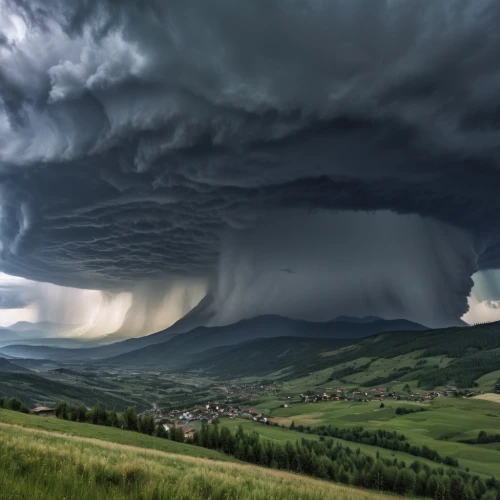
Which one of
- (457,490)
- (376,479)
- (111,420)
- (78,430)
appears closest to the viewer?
(78,430)

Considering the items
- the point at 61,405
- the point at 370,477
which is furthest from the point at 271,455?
the point at 61,405

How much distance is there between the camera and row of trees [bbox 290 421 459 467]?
130m

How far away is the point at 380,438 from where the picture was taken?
151 m

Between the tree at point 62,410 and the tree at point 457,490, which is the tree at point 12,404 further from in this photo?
the tree at point 457,490

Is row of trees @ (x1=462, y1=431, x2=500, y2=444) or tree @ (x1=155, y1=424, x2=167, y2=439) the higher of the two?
tree @ (x1=155, y1=424, x2=167, y2=439)

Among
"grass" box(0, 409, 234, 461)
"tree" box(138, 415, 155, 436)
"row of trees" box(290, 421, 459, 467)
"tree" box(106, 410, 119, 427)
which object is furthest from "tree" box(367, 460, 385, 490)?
"tree" box(106, 410, 119, 427)

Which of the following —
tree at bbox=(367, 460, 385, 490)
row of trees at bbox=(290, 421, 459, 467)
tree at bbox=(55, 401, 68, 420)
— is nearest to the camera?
tree at bbox=(367, 460, 385, 490)

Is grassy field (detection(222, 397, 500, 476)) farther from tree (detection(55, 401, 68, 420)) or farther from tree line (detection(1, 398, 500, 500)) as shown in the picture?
tree (detection(55, 401, 68, 420))

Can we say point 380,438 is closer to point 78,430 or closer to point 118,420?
point 118,420

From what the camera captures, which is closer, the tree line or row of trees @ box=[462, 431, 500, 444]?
the tree line

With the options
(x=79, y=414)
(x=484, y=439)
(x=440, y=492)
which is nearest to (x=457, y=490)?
(x=440, y=492)

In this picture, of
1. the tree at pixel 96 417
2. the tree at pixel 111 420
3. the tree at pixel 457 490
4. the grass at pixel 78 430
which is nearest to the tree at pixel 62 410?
the tree at pixel 96 417

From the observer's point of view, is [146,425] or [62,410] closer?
[146,425]

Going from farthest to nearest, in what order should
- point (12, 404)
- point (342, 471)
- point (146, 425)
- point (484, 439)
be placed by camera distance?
1. point (484, 439)
2. point (146, 425)
3. point (12, 404)
4. point (342, 471)
